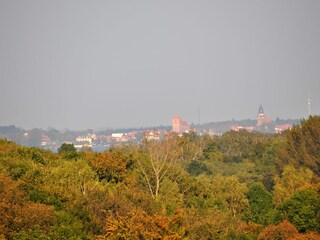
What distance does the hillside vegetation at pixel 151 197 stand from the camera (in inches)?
923

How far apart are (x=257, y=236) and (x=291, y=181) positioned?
17828mm

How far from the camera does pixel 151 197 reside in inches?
1348

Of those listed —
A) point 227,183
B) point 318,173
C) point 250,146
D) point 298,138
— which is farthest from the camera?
point 250,146

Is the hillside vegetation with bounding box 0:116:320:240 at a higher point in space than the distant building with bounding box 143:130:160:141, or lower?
lower

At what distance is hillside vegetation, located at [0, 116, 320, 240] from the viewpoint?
23438 millimetres

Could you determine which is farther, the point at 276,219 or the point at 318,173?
the point at 318,173

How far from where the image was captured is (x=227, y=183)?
148 ft

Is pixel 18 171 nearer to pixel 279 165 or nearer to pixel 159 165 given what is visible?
pixel 159 165

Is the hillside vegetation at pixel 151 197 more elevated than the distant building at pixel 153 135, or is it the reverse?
the distant building at pixel 153 135

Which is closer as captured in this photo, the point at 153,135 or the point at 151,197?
the point at 151,197

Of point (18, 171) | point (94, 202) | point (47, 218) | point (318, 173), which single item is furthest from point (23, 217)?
point (318, 173)

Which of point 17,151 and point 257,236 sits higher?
point 17,151

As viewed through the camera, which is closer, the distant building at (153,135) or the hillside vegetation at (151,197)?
the hillside vegetation at (151,197)

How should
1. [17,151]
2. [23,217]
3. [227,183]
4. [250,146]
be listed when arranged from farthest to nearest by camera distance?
[250,146] → [227,183] → [17,151] → [23,217]
